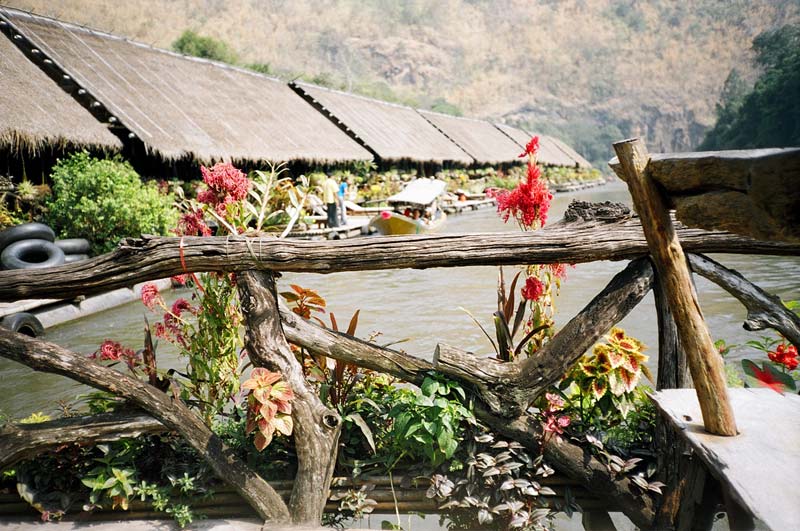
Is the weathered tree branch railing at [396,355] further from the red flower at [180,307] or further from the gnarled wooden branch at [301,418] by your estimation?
the red flower at [180,307]

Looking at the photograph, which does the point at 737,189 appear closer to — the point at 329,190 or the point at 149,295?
the point at 149,295

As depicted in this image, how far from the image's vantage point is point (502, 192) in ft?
10.6

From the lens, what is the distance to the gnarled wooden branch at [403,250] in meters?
2.48

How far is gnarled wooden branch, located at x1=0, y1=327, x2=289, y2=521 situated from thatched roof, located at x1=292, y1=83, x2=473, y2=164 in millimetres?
19246

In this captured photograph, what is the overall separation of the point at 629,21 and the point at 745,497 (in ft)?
504

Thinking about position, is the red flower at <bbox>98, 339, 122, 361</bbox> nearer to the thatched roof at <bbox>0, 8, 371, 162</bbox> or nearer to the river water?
the river water

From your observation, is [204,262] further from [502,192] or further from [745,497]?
[745,497]

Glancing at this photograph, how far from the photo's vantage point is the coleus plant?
2301 mm

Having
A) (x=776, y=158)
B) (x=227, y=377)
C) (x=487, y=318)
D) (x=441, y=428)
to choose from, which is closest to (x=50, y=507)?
(x=227, y=377)

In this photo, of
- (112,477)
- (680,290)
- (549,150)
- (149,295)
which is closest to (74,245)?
(149,295)

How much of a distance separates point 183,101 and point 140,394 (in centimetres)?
1381

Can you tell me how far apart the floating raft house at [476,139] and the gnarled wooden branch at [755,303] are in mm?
28414

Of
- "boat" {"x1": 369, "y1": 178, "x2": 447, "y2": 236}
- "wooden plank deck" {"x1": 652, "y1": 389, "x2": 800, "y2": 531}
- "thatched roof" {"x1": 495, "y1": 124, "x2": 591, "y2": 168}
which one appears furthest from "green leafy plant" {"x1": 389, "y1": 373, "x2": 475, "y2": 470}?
"thatched roof" {"x1": 495, "y1": 124, "x2": 591, "y2": 168}

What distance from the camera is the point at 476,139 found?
3466 centimetres
